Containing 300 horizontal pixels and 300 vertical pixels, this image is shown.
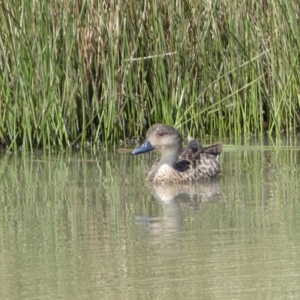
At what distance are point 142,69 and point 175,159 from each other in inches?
52.9

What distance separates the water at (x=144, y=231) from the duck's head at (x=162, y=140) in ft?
0.71

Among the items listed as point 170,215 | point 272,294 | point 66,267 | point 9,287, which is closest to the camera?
point 272,294

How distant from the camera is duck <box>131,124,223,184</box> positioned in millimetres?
7234

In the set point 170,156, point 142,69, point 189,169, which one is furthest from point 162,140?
point 142,69

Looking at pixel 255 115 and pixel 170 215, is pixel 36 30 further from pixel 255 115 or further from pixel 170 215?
pixel 170 215

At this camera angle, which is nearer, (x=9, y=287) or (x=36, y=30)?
(x=9, y=287)

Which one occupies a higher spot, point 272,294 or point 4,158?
point 4,158

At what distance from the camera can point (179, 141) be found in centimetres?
759

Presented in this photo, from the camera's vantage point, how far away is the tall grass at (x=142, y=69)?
8.31 m

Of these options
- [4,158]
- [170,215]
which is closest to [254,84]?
[4,158]

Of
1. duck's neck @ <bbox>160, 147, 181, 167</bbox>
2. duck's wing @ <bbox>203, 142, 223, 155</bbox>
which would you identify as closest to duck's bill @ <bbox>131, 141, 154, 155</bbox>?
duck's neck @ <bbox>160, 147, 181, 167</bbox>

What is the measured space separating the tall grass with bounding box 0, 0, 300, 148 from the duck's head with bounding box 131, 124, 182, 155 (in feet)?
3.35

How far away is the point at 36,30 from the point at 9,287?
14.4ft

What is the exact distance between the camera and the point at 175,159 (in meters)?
7.55
